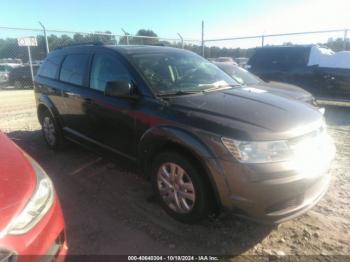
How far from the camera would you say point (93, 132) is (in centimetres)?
436

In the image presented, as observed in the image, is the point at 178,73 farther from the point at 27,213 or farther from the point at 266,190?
the point at 27,213

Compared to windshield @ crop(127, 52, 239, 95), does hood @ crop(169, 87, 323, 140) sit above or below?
below

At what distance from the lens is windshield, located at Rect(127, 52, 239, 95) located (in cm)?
364

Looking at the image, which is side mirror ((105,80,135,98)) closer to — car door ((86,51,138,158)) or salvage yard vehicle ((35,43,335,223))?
salvage yard vehicle ((35,43,335,223))

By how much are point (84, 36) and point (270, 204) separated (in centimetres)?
1416

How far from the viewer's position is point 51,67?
5477mm

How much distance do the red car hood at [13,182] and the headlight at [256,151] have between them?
157 cm

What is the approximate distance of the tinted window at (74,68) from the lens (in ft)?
14.9

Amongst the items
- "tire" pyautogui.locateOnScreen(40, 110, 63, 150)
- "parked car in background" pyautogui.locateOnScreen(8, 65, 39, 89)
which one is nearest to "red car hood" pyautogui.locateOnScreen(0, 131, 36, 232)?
"tire" pyautogui.locateOnScreen(40, 110, 63, 150)

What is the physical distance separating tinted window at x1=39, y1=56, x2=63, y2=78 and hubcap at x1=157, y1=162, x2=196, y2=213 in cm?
300

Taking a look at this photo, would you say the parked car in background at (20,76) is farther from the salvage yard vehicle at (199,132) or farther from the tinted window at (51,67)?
the salvage yard vehicle at (199,132)

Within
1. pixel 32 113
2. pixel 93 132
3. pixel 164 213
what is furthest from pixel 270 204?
pixel 32 113

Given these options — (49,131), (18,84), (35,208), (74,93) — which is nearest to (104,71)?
(74,93)

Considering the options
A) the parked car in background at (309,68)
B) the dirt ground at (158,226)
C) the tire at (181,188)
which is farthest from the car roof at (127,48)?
the parked car in background at (309,68)
